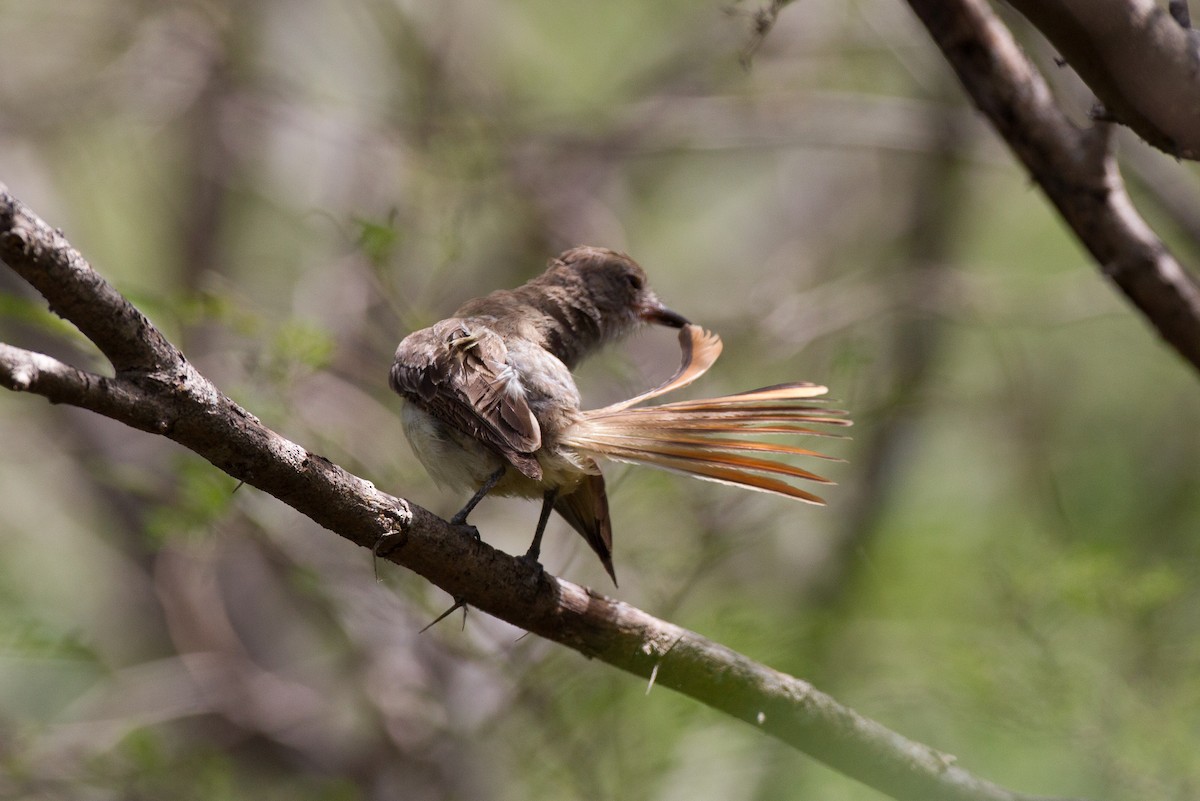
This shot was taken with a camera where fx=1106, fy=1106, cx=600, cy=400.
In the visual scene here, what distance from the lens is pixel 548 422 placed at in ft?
10.6

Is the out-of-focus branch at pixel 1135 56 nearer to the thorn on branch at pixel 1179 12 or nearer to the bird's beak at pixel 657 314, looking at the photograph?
the thorn on branch at pixel 1179 12

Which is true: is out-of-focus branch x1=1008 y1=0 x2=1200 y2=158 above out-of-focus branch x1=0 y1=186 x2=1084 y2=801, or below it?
above

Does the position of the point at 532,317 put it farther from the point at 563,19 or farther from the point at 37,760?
the point at 563,19

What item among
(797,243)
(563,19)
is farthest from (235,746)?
(563,19)

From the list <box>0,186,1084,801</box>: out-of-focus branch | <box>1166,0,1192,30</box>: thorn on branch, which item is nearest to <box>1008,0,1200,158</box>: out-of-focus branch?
<box>1166,0,1192,30</box>: thorn on branch

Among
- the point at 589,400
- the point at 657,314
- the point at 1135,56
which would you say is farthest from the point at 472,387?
the point at 589,400

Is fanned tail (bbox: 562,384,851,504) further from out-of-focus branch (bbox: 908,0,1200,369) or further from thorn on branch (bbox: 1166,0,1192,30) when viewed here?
Result: out-of-focus branch (bbox: 908,0,1200,369)

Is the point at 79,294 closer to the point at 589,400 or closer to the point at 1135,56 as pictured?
the point at 1135,56

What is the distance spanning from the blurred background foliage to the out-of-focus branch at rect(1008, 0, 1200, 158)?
163 centimetres

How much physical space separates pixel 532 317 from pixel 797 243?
4.70 metres

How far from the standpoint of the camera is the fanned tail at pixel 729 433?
265 cm

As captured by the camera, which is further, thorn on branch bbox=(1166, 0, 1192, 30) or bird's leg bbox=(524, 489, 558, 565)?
bird's leg bbox=(524, 489, 558, 565)

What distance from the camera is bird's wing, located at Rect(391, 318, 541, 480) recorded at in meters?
3.09

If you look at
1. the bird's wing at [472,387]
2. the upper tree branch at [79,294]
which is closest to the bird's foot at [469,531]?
the bird's wing at [472,387]
